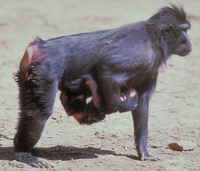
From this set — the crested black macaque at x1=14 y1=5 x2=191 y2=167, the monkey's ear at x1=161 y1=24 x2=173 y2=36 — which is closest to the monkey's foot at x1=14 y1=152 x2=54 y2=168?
the crested black macaque at x1=14 y1=5 x2=191 y2=167

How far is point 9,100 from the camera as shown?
22.5 ft

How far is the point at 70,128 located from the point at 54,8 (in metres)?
5.27

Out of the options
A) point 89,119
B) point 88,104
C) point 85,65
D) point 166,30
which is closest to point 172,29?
point 166,30

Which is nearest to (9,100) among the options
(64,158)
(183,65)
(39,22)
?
(64,158)

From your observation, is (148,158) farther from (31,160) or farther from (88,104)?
(31,160)

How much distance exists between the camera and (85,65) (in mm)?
4383

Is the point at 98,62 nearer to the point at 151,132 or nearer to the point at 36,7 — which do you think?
the point at 151,132

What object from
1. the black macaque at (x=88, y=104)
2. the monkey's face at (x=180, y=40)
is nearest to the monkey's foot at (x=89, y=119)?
the black macaque at (x=88, y=104)

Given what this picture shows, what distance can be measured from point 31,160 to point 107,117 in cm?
218

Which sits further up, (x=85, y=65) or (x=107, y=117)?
(x=85, y=65)

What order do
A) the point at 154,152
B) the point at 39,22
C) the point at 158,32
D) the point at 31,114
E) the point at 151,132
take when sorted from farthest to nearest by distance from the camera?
the point at 39,22
the point at 151,132
the point at 154,152
the point at 158,32
the point at 31,114

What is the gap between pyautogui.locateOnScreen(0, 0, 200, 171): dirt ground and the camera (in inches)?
182

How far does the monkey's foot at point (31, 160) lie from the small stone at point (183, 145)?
169 centimetres

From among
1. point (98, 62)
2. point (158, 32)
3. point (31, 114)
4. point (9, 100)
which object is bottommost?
point (9, 100)
